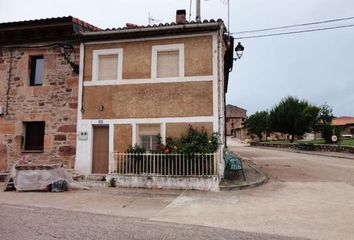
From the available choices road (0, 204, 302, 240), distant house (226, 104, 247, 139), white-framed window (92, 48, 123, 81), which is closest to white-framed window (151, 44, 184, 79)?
white-framed window (92, 48, 123, 81)

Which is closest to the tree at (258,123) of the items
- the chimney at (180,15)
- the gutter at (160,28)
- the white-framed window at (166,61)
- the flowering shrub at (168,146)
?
the chimney at (180,15)

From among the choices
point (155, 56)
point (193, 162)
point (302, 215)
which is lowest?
point (302, 215)

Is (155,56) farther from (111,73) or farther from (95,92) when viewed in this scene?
(95,92)

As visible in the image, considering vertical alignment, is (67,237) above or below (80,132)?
below

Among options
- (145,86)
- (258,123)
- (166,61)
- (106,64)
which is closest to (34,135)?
(106,64)

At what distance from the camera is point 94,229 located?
607 cm

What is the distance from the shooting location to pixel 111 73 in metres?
13.0

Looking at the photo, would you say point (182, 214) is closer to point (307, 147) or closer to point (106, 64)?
point (106, 64)

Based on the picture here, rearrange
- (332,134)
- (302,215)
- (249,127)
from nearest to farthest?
(302,215) < (332,134) < (249,127)

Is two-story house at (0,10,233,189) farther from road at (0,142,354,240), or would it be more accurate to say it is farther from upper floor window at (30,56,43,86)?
road at (0,142,354,240)

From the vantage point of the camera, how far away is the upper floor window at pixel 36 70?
13.8 meters

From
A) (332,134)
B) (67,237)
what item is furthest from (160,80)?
(332,134)

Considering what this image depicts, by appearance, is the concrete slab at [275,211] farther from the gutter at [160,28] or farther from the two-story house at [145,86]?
the gutter at [160,28]

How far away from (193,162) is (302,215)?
4.32 m
